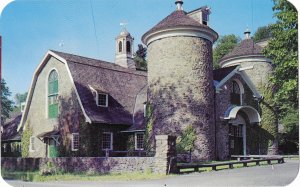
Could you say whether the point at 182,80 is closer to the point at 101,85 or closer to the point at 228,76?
the point at 228,76

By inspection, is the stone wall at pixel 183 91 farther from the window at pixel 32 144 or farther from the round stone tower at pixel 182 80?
the window at pixel 32 144

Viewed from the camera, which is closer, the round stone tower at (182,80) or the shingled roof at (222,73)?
the round stone tower at (182,80)

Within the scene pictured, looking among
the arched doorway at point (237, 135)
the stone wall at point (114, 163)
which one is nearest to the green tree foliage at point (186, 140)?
the arched doorway at point (237, 135)

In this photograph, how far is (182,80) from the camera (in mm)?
20312

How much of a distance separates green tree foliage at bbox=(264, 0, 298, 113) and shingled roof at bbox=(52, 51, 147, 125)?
9628 mm

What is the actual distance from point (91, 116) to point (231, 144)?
7.76m

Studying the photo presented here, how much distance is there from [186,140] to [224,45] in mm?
6459

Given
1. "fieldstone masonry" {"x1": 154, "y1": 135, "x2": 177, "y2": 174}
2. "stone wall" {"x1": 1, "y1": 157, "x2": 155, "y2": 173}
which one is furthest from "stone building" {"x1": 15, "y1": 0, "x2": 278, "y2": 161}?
"fieldstone masonry" {"x1": 154, "y1": 135, "x2": 177, "y2": 174}

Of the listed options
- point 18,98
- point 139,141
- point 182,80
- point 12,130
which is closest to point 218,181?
point 182,80

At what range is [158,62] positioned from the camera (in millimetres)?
20766

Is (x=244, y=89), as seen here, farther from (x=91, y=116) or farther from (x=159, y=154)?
(x=159, y=154)

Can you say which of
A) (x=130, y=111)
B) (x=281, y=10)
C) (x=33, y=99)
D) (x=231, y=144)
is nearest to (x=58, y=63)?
(x=33, y=99)

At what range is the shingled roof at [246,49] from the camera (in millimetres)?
22416

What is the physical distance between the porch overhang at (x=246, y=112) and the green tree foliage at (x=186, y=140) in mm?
3264
